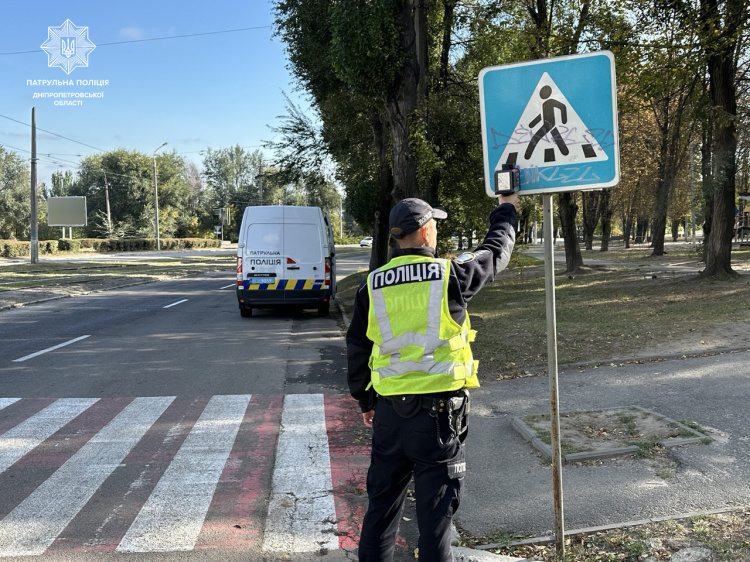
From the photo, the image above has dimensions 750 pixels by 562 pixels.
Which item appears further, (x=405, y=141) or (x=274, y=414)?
(x=405, y=141)

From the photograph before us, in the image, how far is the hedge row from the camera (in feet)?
149

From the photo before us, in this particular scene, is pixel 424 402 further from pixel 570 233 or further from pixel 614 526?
pixel 570 233

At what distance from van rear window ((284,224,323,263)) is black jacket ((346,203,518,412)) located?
1142 centimetres

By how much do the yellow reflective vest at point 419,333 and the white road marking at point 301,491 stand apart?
134 cm

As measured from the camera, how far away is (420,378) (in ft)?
9.43

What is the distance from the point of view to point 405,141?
12.9 metres

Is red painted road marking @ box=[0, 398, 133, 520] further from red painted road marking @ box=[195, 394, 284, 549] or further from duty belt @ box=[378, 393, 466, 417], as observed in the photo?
duty belt @ box=[378, 393, 466, 417]

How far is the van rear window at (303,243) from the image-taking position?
1455 cm

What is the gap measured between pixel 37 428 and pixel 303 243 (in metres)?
9.08

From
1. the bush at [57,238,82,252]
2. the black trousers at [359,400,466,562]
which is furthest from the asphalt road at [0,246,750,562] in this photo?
the bush at [57,238,82,252]

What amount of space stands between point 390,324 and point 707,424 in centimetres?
375

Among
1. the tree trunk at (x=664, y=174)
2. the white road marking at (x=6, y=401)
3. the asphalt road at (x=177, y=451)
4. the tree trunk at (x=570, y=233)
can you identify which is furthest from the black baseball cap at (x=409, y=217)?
the tree trunk at (x=664, y=174)

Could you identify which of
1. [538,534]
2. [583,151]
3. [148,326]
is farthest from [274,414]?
[148,326]

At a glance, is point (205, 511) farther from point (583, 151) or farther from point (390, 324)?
point (583, 151)
